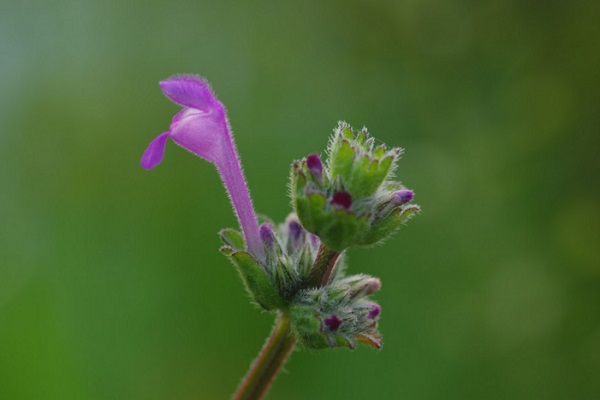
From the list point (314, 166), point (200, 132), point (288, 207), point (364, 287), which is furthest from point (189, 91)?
point (288, 207)

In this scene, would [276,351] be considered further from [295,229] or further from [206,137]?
[206,137]

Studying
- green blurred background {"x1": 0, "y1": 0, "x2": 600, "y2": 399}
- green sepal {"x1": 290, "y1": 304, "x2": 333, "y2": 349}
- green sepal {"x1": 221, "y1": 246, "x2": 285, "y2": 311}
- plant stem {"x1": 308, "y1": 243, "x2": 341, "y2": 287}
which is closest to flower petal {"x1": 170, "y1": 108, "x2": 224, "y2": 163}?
green sepal {"x1": 221, "y1": 246, "x2": 285, "y2": 311}

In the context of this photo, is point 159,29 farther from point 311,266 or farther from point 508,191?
point 311,266

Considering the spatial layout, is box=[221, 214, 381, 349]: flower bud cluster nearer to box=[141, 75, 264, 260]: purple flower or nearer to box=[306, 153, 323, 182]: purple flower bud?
box=[141, 75, 264, 260]: purple flower

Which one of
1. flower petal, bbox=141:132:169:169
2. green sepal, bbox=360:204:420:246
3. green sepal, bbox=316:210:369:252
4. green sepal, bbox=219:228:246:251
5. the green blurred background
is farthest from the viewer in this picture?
the green blurred background

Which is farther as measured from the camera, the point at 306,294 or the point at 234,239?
the point at 234,239
